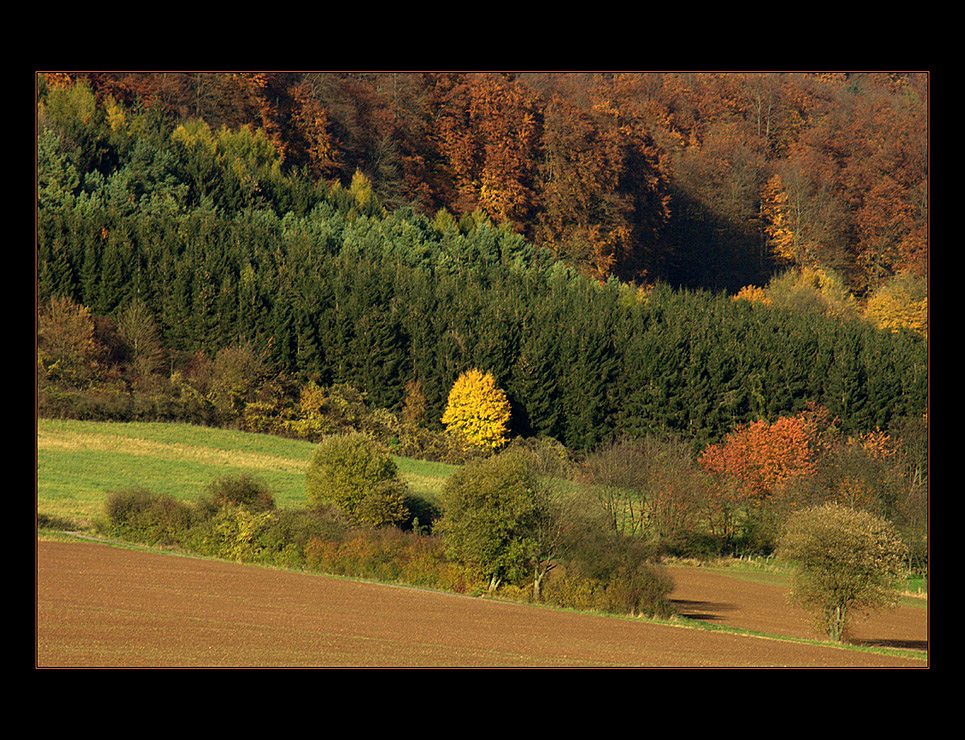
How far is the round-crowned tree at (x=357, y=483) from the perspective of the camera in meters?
45.5

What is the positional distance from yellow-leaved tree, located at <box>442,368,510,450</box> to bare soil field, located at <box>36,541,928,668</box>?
31243 millimetres

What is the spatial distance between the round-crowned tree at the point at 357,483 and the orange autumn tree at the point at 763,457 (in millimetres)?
22214

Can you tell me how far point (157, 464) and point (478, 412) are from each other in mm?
23602

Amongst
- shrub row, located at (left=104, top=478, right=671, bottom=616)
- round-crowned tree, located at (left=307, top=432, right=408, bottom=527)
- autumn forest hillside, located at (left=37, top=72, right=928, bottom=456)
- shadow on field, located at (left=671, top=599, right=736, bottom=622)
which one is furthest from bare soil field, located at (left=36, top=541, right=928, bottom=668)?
autumn forest hillside, located at (left=37, top=72, right=928, bottom=456)

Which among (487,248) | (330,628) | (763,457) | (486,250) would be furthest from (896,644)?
(487,248)

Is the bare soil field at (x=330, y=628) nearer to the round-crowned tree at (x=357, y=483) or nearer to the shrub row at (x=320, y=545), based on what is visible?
the shrub row at (x=320, y=545)

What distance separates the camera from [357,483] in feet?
153

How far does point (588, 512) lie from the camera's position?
4081 centimetres

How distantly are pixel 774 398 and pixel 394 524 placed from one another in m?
36.7

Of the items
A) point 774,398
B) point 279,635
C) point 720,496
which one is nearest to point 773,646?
point 279,635

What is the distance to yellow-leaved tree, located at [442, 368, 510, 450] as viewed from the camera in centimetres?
7262

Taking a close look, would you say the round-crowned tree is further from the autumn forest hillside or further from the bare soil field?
Answer: the autumn forest hillside

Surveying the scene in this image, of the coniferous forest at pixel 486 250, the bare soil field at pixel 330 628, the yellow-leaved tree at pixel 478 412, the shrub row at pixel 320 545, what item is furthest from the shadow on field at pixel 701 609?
the yellow-leaved tree at pixel 478 412

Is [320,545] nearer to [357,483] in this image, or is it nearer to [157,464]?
[357,483]
